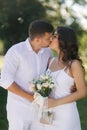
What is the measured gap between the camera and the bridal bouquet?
15.1ft

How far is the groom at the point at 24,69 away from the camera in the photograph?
471 cm

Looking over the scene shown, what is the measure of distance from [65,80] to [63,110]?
34cm

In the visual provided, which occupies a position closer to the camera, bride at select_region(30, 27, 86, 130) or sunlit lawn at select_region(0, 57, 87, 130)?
bride at select_region(30, 27, 86, 130)

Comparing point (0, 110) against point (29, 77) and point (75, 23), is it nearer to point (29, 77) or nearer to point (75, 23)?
point (29, 77)

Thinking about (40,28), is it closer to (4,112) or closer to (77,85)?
(77,85)

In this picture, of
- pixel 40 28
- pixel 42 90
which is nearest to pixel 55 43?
pixel 40 28

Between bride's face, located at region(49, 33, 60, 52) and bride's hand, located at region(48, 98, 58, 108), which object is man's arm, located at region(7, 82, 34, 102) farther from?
bride's face, located at region(49, 33, 60, 52)

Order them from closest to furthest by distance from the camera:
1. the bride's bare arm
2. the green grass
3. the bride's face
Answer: the bride's bare arm < the bride's face < the green grass

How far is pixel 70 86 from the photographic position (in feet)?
15.3

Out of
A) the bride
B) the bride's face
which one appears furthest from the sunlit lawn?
the bride's face

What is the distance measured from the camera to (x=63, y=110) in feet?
15.6

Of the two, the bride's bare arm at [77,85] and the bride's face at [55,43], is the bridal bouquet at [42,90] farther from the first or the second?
the bride's face at [55,43]

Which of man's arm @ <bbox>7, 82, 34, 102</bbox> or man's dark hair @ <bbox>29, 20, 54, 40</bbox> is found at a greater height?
man's dark hair @ <bbox>29, 20, 54, 40</bbox>

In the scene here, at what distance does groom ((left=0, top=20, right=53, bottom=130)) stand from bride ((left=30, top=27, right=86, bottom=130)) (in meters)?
0.14
